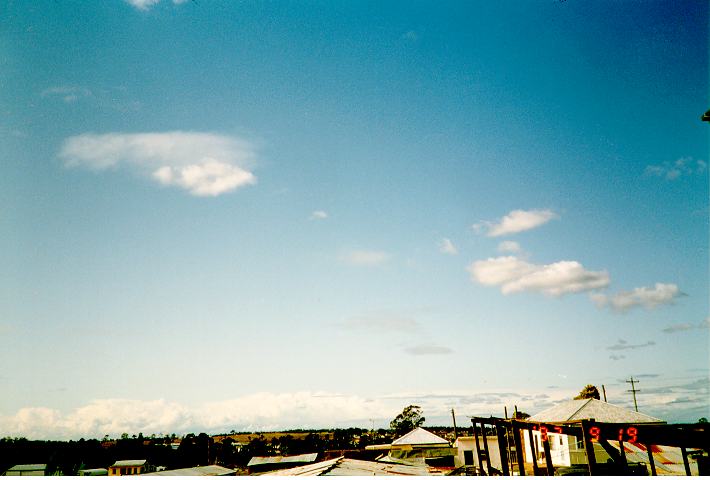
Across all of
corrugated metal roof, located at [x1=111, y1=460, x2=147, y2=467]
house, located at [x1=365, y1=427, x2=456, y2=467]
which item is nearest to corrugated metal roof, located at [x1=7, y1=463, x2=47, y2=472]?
corrugated metal roof, located at [x1=111, y1=460, x2=147, y2=467]

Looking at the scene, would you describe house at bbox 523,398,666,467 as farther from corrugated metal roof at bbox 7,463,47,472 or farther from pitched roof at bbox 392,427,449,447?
corrugated metal roof at bbox 7,463,47,472

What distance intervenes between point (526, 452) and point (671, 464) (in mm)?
14424

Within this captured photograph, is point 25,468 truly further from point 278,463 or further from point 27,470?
point 278,463

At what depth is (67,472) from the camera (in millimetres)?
67688

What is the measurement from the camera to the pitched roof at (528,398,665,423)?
88.7ft

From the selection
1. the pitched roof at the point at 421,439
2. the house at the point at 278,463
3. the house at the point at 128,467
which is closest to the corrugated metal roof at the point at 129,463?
the house at the point at 128,467

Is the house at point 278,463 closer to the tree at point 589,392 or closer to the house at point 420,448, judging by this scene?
the house at point 420,448

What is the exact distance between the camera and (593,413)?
2777 centimetres

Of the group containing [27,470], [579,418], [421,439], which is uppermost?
[579,418]

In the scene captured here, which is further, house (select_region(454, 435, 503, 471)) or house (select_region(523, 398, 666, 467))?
house (select_region(454, 435, 503, 471))

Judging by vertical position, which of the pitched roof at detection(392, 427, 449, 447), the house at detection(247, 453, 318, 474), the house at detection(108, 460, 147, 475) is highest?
the pitched roof at detection(392, 427, 449, 447)

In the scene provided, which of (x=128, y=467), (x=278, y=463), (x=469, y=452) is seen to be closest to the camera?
(x=469, y=452)

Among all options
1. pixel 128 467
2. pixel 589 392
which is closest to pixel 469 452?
pixel 589 392

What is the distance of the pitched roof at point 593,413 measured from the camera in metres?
27.0
